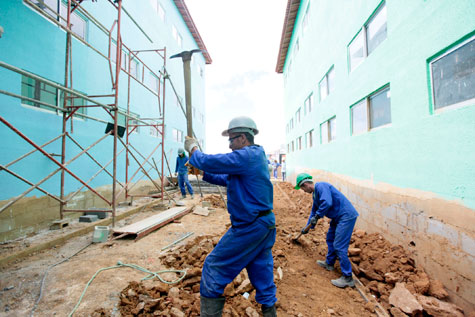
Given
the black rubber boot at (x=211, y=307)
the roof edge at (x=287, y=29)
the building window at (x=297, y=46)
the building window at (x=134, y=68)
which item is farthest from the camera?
the building window at (x=297, y=46)

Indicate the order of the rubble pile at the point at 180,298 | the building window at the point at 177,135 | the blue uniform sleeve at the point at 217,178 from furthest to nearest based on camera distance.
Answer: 1. the building window at the point at 177,135
2. the blue uniform sleeve at the point at 217,178
3. the rubble pile at the point at 180,298

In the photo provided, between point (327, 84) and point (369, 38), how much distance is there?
3.36 meters

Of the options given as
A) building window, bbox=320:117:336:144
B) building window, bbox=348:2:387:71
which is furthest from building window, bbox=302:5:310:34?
building window, bbox=348:2:387:71

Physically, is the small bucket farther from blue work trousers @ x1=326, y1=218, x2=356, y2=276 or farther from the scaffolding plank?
blue work trousers @ x1=326, y1=218, x2=356, y2=276

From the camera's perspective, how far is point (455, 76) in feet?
10.5

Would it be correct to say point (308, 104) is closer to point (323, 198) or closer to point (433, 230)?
point (323, 198)

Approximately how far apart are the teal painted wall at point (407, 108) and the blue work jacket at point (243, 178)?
2.76m

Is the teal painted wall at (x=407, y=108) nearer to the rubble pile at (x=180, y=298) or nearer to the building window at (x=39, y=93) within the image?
the rubble pile at (x=180, y=298)

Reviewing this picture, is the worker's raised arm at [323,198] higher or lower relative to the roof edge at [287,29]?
lower

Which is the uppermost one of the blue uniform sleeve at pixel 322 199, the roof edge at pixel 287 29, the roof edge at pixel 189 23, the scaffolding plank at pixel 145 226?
the roof edge at pixel 189 23

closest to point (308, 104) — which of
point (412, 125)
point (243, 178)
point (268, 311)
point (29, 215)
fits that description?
point (412, 125)

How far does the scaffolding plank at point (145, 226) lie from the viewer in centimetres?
455

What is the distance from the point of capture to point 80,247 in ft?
13.5

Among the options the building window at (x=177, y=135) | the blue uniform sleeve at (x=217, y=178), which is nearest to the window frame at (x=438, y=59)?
the blue uniform sleeve at (x=217, y=178)
